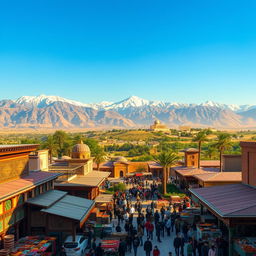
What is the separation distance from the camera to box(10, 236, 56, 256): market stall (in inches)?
576

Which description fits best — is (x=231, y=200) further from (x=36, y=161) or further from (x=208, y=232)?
(x=36, y=161)

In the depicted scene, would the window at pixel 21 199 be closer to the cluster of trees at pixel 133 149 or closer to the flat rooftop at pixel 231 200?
the flat rooftop at pixel 231 200

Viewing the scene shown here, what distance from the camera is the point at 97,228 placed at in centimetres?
2031

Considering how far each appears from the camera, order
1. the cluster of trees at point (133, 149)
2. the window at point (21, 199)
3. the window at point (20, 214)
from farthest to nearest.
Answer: the cluster of trees at point (133, 149) < the window at point (21, 199) < the window at point (20, 214)

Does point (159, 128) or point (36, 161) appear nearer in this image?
point (36, 161)

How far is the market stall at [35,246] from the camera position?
14.6 m

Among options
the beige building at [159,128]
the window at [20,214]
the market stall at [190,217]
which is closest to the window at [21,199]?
the window at [20,214]

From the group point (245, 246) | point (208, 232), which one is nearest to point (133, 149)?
point (208, 232)

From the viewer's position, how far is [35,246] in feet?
51.0

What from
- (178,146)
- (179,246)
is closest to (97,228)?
(179,246)

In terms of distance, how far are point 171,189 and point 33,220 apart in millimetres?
24796

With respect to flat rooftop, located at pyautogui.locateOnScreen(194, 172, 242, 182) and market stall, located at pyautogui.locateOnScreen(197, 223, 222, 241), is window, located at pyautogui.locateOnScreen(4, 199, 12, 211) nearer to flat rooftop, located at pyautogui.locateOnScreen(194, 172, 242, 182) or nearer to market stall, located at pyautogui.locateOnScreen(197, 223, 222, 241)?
market stall, located at pyautogui.locateOnScreen(197, 223, 222, 241)

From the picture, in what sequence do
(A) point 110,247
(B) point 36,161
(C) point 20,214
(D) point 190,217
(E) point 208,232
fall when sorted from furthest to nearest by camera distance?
(B) point 36,161, (D) point 190,217, (E) point 208,232, (C) point 20,214, (A) point 110,247

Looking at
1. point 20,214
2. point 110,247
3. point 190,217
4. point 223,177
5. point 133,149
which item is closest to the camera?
point 110,247
